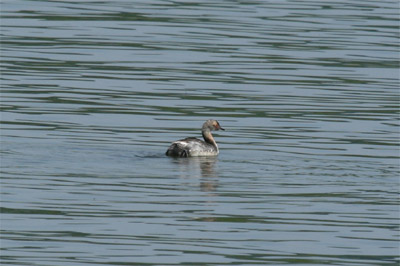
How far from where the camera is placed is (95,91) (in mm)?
27734

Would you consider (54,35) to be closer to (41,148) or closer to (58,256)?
(41,148)

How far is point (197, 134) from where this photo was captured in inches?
951

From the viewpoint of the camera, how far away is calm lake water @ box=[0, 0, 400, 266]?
14734 millimetres

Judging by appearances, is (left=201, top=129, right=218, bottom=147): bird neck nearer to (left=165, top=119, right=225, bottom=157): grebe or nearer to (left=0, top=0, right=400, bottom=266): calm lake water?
(left=165, top=119, right=225, bottom=157): grebe

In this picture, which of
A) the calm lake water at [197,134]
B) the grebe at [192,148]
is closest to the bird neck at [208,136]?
the grebe at [192,148]

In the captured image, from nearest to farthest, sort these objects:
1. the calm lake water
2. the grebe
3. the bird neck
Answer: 1. the calm lake water
2. the grebe
3. the bird neck

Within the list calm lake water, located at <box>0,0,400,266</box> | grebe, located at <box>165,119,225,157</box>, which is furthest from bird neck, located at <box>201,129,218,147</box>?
calm lake water, located at <box>0,0,400,266</box>

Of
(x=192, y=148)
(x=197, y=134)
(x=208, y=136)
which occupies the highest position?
(x=197, y=134)

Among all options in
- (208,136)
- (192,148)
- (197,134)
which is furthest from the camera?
(197,134)

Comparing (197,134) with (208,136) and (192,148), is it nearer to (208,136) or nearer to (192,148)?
(208,136)

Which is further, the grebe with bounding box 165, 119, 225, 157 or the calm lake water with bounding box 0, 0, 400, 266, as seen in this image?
the grebe with bounding box 165, 119, 225, 157

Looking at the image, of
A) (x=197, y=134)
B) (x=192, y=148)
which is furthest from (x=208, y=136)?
(x=197, y=134)

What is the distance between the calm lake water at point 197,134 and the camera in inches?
580

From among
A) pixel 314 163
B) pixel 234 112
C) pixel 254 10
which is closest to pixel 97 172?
pixel 314 163
